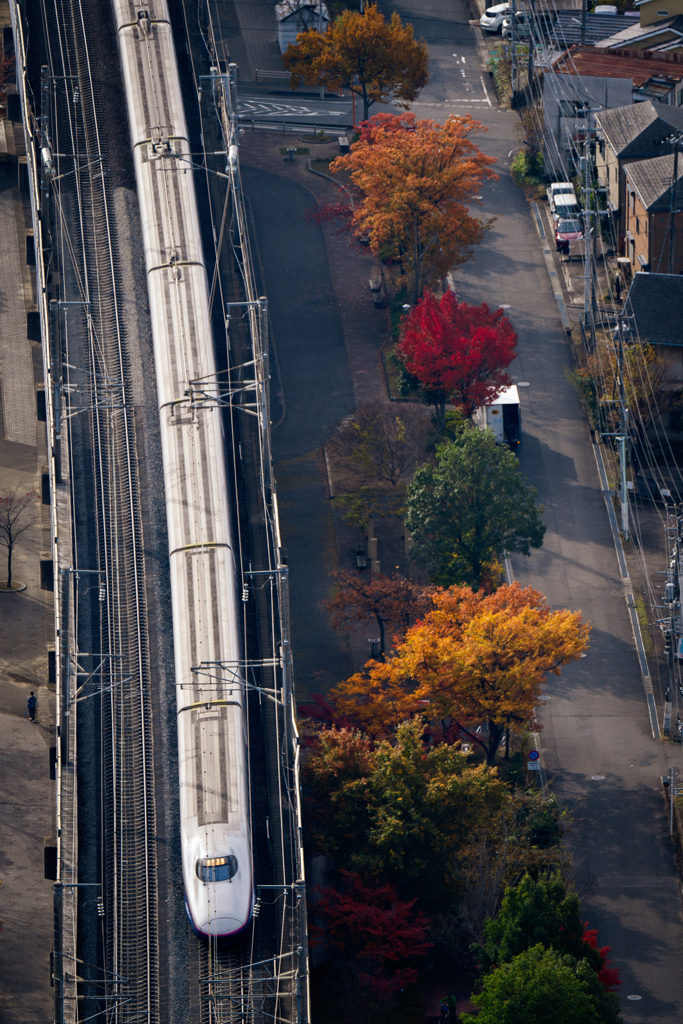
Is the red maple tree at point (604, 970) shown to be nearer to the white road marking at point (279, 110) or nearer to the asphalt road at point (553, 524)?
the asphalt road at point (553, 524)

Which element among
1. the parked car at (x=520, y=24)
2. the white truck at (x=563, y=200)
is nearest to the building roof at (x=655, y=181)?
the white truck at (x=563, y=200)

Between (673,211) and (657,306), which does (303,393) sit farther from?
(673,211)

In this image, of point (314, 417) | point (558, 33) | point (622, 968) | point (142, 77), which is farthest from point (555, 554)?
point (558, 33)

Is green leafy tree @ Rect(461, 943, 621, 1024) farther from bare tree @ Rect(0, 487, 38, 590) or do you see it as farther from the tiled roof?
the tiled roof

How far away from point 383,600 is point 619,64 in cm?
5268

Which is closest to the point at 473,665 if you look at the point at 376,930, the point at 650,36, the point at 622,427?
the point at 376,930

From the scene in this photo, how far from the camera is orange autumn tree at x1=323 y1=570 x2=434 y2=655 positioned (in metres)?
94.8

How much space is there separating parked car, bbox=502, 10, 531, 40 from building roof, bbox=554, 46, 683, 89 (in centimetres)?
553

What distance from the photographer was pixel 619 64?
131000 millimetres

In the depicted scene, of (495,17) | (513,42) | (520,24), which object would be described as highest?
(495,17)

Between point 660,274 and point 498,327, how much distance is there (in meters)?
12.2

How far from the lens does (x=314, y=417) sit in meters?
112

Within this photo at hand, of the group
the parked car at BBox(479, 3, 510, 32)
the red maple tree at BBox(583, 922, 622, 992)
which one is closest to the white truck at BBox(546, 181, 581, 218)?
the parked car at BBox(479, 3, 510, 32)

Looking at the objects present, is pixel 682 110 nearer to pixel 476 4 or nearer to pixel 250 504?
pixel 476 4
